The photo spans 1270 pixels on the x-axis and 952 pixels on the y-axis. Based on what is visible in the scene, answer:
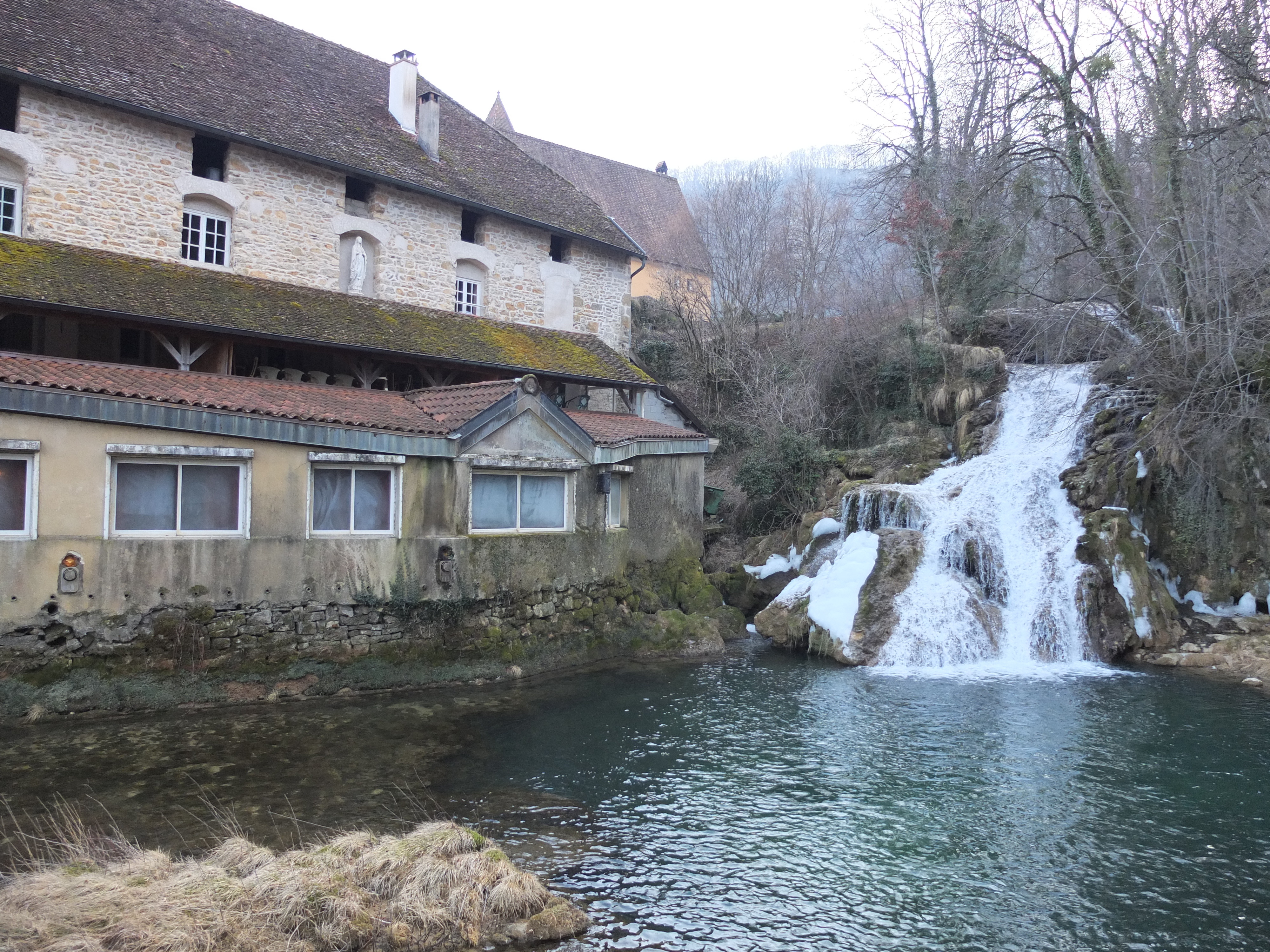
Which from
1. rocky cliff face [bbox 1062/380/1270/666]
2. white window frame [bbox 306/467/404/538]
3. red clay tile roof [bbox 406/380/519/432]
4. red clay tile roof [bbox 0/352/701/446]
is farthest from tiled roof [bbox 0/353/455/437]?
rocky cliff face [bbox 1062/380/1270/666]

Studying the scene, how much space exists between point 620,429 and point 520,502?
166 inches

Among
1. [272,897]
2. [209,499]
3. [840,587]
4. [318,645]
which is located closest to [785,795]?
[272,897]

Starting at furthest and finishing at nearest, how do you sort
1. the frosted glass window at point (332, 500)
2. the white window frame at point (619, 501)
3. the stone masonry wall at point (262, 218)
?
1. the white window frame at point (619, 501)
2. the stone masonry wall at point (262, 218)
3. the frosted glass window at point (332, 500)

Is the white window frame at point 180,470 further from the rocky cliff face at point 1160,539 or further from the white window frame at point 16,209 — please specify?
the rocky cliff face at point 1160,539

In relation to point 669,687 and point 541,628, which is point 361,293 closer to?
point 541,628

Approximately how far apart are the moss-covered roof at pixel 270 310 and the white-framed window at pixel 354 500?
364cm

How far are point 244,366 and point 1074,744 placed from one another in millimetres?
14774

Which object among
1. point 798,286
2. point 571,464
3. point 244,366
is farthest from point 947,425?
point 244,366

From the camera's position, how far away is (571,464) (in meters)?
14.9

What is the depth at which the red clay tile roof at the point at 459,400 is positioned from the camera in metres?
13.8

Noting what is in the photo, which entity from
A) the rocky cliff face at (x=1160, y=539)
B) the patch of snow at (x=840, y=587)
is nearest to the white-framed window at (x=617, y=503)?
the patch of snow at (x=840, y=587)

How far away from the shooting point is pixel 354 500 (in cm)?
1280

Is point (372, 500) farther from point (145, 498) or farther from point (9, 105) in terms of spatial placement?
point (9, 105)

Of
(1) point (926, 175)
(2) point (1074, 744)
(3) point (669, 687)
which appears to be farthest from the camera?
(1) point (926, 175)
